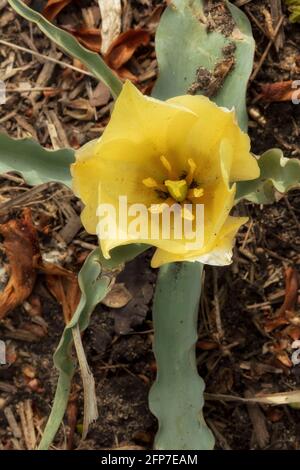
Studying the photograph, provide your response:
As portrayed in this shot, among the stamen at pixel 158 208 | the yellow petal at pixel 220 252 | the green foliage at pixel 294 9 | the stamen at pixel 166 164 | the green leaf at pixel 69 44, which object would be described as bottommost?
the yellow petal at pixel 220 252

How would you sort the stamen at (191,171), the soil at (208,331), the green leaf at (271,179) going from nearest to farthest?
the green leaf at (271,179) → the stamen at (191,171) → the soil at (208,331)
